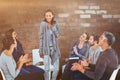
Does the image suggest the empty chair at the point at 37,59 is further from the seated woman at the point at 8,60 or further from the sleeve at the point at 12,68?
the sleeve at the point at 12,68

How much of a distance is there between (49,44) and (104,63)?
57cm

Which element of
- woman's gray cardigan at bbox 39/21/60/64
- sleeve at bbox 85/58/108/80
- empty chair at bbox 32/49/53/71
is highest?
woman's gray cardigan at bbox 39/21/60/64

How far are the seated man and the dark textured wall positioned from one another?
0.21 ft

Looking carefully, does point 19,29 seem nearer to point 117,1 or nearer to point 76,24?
point 76,24

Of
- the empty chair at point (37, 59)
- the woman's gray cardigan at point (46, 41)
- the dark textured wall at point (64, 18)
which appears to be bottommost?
the empty chair at point (37, 59)

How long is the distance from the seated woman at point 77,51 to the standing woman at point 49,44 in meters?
0.11

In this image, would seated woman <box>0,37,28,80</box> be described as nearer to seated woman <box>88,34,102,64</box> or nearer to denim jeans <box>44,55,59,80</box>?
denim jeans <box>44,55,59,80</box>

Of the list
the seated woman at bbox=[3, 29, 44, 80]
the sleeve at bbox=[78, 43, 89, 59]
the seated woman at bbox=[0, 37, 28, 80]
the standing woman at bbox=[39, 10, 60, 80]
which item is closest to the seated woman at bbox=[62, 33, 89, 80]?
the sleeve at bbox=[78, 43, 89, 59]

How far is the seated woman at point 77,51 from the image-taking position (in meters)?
2.85

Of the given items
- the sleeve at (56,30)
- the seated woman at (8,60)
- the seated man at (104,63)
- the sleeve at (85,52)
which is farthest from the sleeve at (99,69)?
the seated woman at (8,60)

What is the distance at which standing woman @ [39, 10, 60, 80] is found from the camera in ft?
9.23

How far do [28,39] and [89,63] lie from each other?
647mm

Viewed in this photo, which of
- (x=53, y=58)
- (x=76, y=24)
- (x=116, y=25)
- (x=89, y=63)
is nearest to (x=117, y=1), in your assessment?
(x=116, y=25)

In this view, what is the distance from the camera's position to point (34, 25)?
9.16ft
